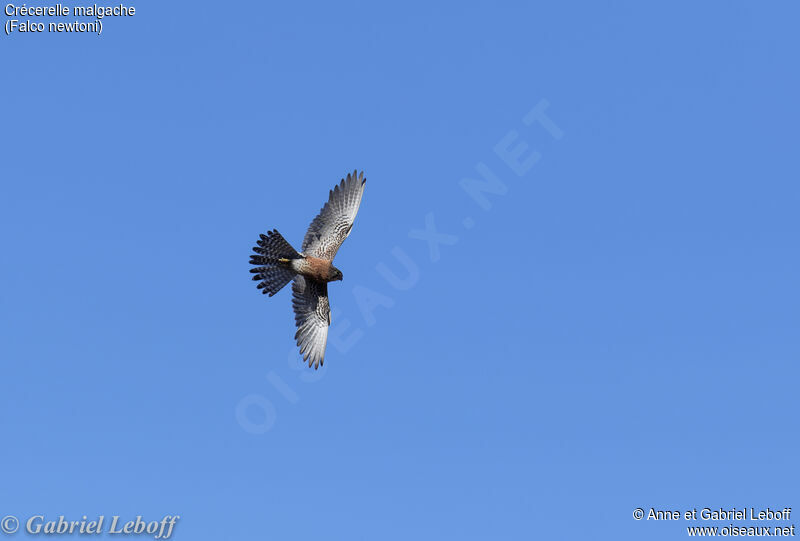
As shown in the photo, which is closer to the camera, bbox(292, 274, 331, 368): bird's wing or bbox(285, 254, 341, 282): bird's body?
bbox(285, 254, 341, 282): bird's body

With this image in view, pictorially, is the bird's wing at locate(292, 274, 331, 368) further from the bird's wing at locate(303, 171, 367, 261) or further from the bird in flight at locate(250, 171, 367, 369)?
the bird's wing at locate(303, 171, 367, 261)

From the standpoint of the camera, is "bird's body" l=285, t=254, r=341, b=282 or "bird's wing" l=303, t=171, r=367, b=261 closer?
"bird's body" l=285, t=254, r=341, b=282

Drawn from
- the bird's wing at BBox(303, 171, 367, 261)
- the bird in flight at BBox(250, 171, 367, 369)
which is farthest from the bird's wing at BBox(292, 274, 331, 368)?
the bird's wing at BBox(303, 171, 367, 261)

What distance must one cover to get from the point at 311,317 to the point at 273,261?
6.24ft

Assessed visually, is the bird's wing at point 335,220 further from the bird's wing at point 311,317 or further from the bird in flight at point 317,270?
the bird's wing at point 311,317

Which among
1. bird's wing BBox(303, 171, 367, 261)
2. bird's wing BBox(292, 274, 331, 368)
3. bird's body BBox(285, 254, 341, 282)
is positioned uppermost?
bird's wing BBox(303, 171, 367, 261)

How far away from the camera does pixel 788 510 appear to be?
22.6m

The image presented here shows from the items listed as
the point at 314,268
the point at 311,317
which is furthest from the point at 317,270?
the point at 311,317

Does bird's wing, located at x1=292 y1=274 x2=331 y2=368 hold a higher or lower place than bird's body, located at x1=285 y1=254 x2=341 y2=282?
lower

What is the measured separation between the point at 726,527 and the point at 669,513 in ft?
4.52

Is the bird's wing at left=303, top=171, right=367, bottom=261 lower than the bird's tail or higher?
higher

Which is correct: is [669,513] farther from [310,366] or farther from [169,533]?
[169,533]

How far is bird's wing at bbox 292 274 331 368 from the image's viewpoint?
2369 centimetres

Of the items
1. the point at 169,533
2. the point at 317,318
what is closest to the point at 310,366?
the point at 317,318
